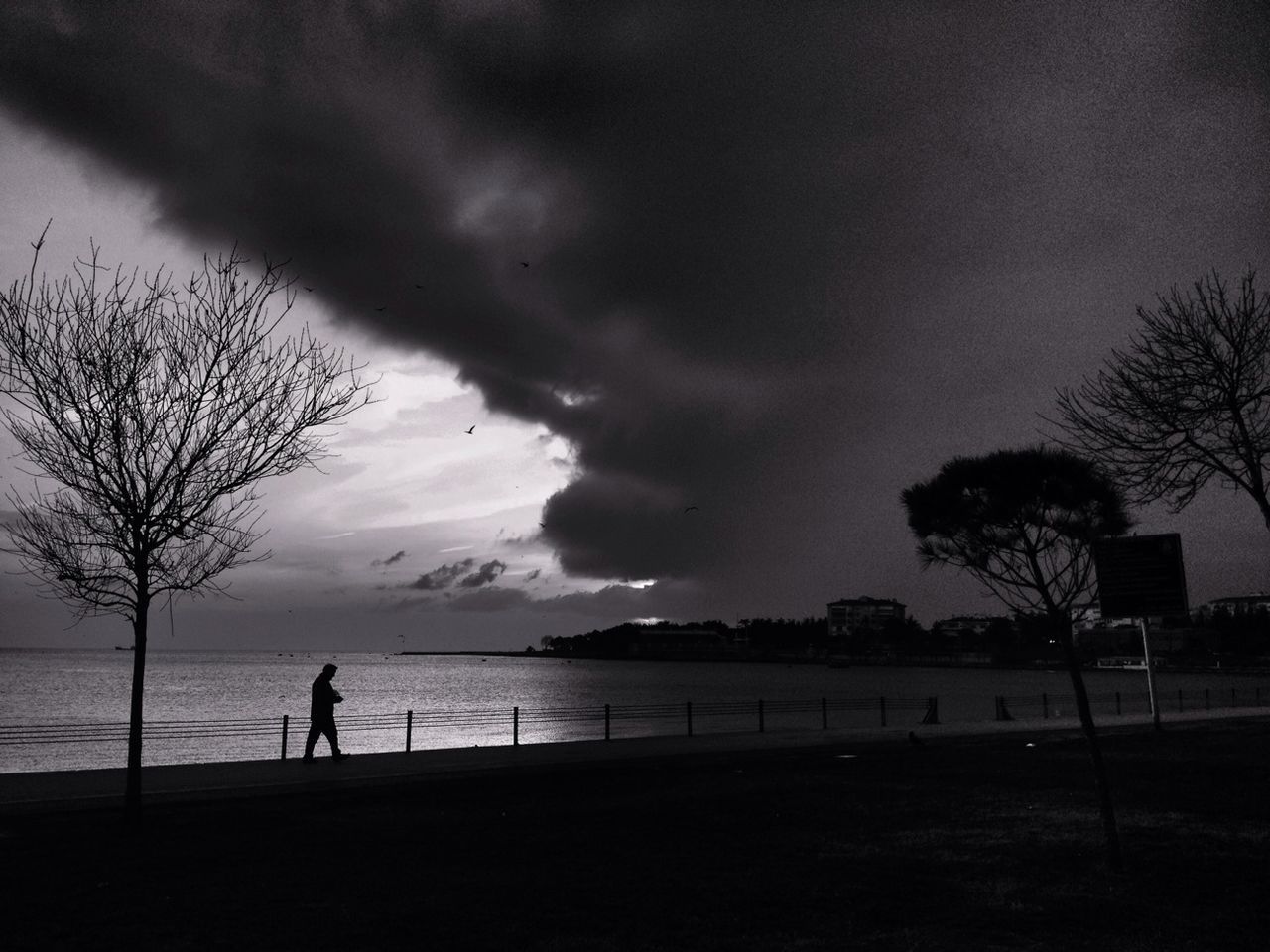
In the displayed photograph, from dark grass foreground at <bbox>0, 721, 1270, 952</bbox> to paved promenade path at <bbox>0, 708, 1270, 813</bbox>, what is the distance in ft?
6.01

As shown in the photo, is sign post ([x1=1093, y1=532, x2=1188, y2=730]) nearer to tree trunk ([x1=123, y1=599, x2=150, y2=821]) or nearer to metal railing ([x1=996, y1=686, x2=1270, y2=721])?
metal railing ([x1=996, y1=686, x2=1270, y2=721])

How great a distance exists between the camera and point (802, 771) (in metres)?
17.5

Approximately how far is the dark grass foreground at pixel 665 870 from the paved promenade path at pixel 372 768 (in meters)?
1.83

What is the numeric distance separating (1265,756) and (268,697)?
338ft

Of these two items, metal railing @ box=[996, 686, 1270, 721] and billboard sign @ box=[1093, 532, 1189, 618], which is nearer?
billboard sign @ box=[1093, 532, 1189, 618]

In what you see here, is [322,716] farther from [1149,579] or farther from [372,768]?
[1149,579]

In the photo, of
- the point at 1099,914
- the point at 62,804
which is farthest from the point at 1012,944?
the point at 62,804

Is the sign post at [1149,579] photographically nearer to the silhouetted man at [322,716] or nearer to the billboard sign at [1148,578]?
the billboard sign at [1148,578]

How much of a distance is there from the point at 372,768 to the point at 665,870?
38.8 feet

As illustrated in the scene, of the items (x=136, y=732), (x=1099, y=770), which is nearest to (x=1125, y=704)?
(x=1099, y=770)

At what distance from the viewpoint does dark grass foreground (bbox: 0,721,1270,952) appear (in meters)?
7.11

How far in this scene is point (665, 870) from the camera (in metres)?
9.27

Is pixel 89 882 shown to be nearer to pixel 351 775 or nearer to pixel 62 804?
pixel 62 804

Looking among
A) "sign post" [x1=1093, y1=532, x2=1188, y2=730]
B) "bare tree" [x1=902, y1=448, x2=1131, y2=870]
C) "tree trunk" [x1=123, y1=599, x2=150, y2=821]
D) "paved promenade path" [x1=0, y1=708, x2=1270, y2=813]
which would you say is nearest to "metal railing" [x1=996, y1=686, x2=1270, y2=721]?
"sign post" [x1=1093, y1=532, x2=1188, y2=730]
